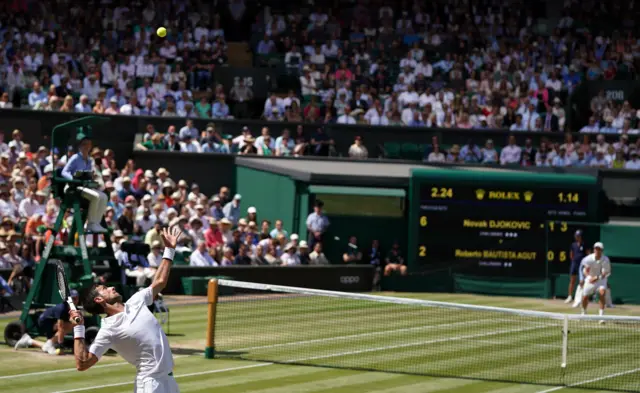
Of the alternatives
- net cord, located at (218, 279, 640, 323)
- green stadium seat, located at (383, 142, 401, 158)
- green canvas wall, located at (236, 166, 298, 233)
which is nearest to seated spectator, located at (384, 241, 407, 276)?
green canvas wall, located at (236, 166, 298, 233)

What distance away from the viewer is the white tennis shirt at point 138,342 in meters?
9.38

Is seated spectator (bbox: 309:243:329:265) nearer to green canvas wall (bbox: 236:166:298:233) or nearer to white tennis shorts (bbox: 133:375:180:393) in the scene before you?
green canvas wall (bbox: 236:166:298:233)

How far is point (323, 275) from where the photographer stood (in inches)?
1147

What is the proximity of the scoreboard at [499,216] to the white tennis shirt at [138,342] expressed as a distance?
68.3 ft

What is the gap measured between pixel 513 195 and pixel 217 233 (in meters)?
7.66

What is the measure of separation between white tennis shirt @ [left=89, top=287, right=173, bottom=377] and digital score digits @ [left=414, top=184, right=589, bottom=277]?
20.8 metres

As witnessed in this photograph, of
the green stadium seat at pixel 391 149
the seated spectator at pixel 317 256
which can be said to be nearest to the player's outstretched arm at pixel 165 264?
the seated spectator at pixel 317 256

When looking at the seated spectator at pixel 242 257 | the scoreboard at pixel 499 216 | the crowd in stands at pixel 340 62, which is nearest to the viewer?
the seated spectator at pixel 242 257

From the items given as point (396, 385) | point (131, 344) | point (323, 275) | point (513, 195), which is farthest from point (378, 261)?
point (131, 344)

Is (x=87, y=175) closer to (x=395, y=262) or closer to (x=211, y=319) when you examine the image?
(x=211, y=319)

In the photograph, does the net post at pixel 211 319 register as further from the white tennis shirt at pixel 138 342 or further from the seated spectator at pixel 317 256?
the seated spectator at pixel 317 256

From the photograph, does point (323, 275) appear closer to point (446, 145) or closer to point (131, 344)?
point (446, 145)

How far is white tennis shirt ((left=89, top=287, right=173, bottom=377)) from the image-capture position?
9.38 metres

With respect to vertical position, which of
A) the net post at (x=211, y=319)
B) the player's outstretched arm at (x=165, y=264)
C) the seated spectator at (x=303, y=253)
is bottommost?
the net post at (x=211, y=319)
